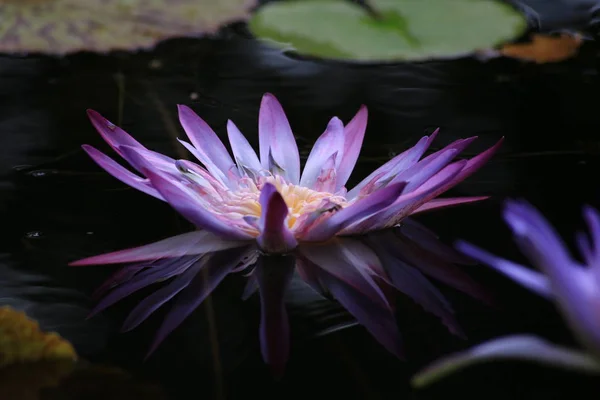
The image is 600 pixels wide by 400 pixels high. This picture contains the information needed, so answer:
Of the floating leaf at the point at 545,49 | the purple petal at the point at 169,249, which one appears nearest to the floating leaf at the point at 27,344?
the purple petal at the point at 169,249

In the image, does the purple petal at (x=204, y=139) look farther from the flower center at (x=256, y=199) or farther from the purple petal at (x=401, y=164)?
the purple petal at (x=401, y=164)

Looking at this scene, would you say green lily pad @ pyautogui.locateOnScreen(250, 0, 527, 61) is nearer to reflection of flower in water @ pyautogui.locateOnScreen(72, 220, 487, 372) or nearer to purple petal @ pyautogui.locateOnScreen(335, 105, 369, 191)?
purple petal @ pyautogui.locateOnScreen(335, 105, 369, 191)

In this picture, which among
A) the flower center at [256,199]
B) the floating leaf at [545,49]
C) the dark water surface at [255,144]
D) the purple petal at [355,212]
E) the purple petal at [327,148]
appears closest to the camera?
the dark water surface at [255,144]

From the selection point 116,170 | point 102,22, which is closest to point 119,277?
point 116,170

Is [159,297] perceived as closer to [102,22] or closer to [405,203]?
[405,203]

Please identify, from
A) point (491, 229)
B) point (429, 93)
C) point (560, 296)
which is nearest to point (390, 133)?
point (429, 93)

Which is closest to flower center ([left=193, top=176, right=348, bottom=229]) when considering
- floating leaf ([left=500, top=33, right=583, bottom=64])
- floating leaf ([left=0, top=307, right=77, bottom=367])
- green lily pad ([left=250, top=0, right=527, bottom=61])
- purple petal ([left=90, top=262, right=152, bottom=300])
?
purple petal ([left=90, top=262, right=152, bottom=300])

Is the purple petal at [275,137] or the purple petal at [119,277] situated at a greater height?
the purple petal at [275,137]
